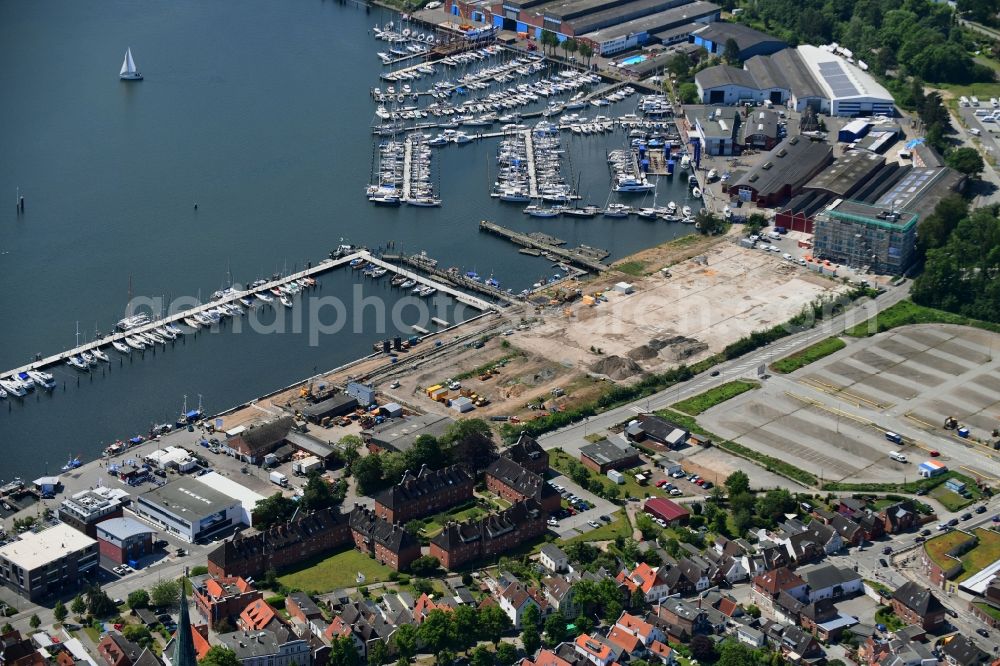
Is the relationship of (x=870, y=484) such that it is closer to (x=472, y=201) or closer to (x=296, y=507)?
(x=296, y=507)

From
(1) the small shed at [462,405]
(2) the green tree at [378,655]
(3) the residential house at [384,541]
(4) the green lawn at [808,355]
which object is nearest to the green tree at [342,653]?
(2) the green tree at [378,655]

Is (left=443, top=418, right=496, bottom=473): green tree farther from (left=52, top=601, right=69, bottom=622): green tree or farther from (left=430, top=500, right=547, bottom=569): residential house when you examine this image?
(left=52, top=601, right=69, bottom=622): green tree

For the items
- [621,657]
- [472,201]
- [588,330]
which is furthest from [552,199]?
[621,657]

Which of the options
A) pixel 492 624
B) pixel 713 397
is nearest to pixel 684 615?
pixel 492 624

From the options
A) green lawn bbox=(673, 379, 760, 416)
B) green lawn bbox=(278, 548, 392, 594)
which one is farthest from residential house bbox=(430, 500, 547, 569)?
green lawn bbox=(673, 379, 760, 416)

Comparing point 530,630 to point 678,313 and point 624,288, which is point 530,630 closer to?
point 678,313
